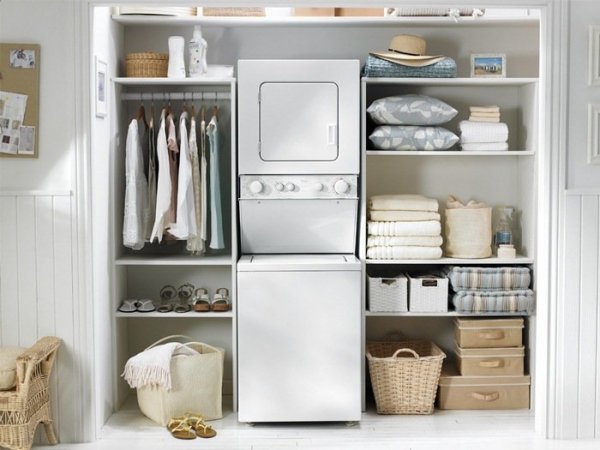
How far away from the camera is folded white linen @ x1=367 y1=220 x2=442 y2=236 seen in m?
4.54

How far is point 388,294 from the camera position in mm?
4562

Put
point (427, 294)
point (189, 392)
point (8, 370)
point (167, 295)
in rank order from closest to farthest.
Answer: point (8, 370) < point (189, 392) < point (427, 294) < point (167, 295)

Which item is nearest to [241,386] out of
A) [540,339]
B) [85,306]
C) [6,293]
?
[85,306]

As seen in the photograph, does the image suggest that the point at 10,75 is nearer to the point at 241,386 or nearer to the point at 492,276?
the point at 241,386

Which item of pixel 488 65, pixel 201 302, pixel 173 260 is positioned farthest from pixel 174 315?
pixel 488 65

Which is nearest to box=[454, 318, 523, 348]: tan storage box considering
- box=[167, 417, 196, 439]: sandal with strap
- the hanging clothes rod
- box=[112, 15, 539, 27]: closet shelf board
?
→ box=[167, 417, 196, 439]: sandal with strap

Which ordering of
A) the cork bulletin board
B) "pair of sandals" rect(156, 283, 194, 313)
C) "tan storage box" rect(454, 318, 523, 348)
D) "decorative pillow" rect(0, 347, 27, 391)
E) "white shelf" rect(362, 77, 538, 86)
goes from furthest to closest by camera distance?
1. "pair of sandals" rect(156, 283, 194, 313)
2. "tan storage box" rect(454, 318, 523, 348)
3. "white shelf" rect(362, 77, 538, 86)
4. the cork bulletin board
5. "decorative pillow" rect(0, 347, 27, 391)

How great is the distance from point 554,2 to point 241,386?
237 centimetres

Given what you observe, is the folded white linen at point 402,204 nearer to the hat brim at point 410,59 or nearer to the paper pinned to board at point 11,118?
the hat brim at point 410,59

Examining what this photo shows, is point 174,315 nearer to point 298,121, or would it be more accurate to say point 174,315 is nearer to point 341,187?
point 341,187

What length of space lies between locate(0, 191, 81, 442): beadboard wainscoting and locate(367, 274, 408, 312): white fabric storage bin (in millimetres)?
1544

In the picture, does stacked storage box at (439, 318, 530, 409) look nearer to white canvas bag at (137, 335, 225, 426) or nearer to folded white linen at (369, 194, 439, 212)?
folded white linen at (369, 194, 439, 212)

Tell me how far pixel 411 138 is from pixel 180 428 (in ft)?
6.23

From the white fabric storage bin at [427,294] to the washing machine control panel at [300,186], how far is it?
1.95 ft
